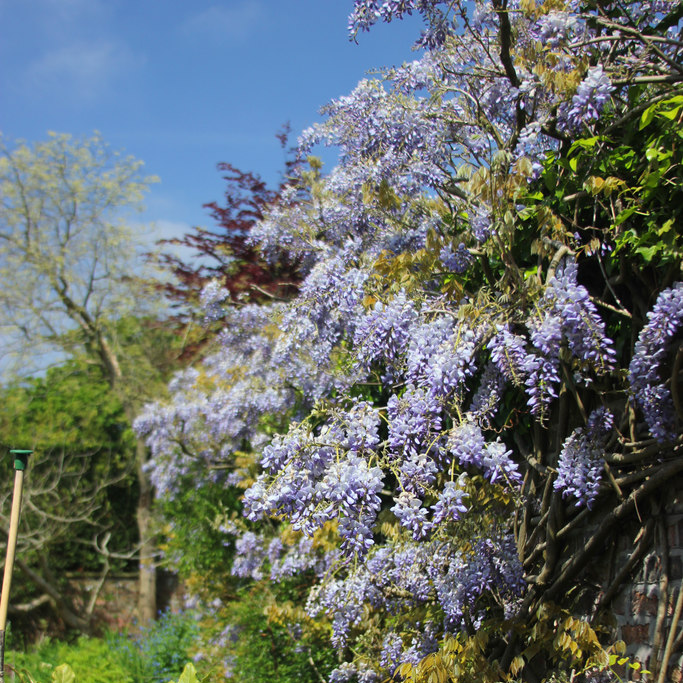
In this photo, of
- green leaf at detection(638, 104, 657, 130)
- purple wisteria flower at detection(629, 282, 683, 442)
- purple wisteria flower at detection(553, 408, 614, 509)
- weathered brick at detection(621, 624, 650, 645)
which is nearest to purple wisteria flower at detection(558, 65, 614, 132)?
green leaf at detection(638, 104, 657, 130)

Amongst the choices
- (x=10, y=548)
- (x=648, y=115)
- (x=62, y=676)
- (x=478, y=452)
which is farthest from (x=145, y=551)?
(x=648, y=115)

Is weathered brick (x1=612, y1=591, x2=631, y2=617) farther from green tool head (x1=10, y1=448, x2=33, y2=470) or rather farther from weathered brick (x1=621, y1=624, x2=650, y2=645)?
green tool head (x1=10, y1=448, x2=33, y2=470)

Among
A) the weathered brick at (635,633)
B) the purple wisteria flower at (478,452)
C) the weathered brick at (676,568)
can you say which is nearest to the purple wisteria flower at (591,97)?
the purple wisteria flower at (478,452)

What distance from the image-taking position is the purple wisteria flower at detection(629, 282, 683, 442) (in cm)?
238

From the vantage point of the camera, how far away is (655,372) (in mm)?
2541

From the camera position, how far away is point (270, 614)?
15.7ft

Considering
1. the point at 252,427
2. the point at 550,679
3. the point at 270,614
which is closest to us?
the point at 550,679

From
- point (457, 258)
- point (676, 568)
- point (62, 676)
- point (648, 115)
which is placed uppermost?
point (648, 115)

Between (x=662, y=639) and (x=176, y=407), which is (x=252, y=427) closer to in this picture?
(x=176, y=407)

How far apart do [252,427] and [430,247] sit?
337 centimetres

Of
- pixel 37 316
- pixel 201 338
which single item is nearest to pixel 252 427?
pixel 201 338

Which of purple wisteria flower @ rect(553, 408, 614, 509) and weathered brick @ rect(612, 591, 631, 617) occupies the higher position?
purple wisteria flower @ rect(553, 408, 614, 509)

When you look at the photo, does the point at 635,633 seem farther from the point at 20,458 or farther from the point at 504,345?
the point at 20,458

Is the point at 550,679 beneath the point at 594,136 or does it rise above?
beneath
